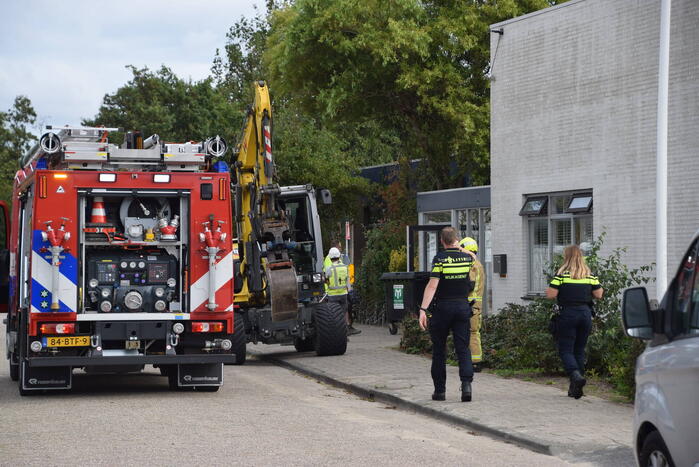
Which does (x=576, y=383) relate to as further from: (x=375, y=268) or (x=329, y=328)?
(x=375, y=268)

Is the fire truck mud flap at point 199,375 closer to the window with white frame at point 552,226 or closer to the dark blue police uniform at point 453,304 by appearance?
the dark blue police uniform at point 453,304

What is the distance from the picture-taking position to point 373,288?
1099 inches

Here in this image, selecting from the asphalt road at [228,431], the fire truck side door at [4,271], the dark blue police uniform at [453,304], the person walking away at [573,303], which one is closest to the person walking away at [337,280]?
the fire truck side door at [4,271]

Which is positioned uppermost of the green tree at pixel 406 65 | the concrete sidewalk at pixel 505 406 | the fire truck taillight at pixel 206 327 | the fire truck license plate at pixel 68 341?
the green tree at pixel 406 65

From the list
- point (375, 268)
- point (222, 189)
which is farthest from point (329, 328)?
point (375, 268)

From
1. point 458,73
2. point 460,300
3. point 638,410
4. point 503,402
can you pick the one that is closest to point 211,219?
point 460,300

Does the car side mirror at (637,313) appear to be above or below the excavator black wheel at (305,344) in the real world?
above

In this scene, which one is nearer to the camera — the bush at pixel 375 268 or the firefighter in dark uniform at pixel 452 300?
the firefighter in dark uniform at pixel 452 300

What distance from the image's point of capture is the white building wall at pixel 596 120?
17.0 metres

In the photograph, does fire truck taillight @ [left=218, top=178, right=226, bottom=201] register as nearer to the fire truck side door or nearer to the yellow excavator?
Result: the fire truck side door

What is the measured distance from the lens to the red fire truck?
12.7 meters

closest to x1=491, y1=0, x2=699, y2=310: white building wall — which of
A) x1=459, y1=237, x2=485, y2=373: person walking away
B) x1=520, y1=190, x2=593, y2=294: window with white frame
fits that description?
x1=520, y1=190, x2=593, y2=294: window with white frame

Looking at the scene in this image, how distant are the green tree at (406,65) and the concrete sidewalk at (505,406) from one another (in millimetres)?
9040

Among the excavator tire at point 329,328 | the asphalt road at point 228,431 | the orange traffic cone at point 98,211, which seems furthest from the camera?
the excavator tire at point 329,328
